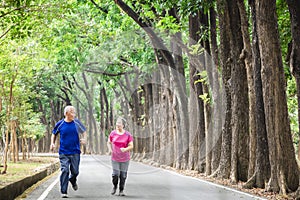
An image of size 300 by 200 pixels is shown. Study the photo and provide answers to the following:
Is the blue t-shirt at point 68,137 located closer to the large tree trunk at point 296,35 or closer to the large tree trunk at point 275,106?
Result: the large tree trunk at point 275,106

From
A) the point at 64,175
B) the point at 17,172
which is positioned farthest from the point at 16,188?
the point at 17,172

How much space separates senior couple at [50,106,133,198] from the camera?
991cm

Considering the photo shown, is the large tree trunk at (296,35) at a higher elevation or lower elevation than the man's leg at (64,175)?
higher

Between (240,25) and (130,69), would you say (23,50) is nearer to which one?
(240,25)

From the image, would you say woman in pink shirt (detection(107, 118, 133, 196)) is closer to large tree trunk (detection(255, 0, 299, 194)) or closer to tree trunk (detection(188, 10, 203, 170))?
large tree trunk (detection(255, 0, 299, 194))

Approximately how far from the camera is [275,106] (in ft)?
36.9

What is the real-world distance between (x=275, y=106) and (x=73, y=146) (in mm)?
4677

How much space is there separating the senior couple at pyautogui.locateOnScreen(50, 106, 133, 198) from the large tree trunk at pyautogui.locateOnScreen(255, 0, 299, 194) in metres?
3.34

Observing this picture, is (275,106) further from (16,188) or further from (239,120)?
(16,188)

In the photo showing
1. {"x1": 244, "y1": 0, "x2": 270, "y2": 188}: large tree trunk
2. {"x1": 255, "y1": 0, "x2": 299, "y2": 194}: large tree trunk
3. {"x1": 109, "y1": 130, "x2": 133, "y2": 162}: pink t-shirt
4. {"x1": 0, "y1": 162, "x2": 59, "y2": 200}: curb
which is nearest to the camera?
{"x1": 0, "y1": 162, "x2": 59, "y2": 200}: curb

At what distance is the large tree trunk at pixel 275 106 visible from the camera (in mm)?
10914

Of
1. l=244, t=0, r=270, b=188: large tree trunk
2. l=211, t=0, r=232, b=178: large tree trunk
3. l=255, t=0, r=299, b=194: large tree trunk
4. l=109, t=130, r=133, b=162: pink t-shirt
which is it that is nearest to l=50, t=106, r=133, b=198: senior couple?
l=109, t=130, r=133, b=162: pink t-shirt

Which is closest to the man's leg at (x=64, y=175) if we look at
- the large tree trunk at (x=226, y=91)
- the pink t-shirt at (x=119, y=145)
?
the pink t-shirt at (x=119, y=145)

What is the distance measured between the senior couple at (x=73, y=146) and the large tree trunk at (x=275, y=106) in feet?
11.0
